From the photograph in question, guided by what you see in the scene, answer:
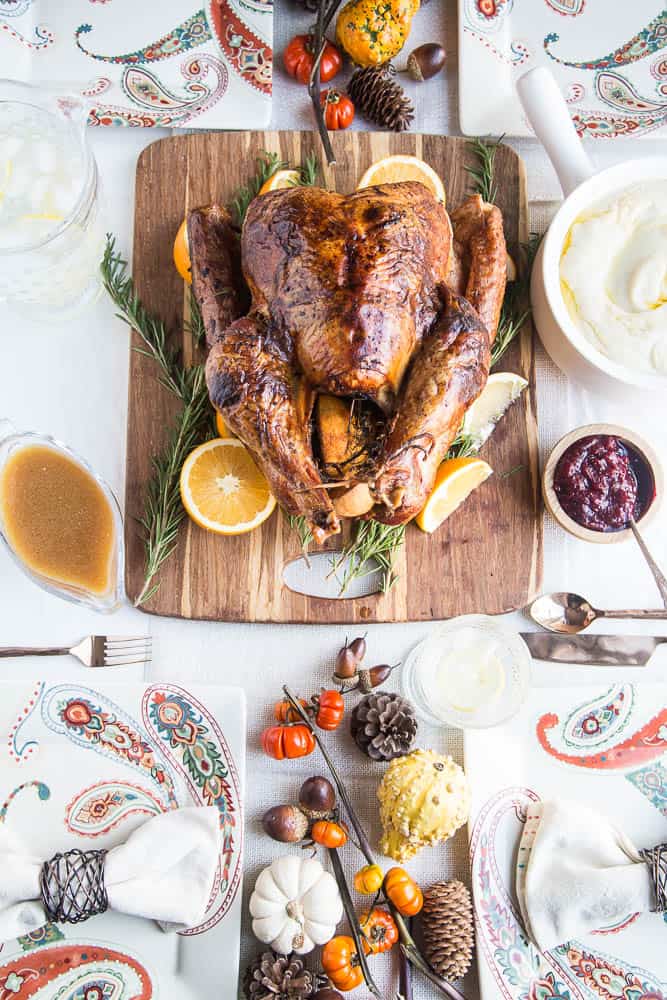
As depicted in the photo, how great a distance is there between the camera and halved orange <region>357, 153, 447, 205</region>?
2.02 meters

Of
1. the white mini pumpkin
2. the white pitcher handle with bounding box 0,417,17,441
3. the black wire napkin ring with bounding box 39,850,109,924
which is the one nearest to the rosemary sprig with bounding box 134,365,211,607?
the white pitcher handle with bounding box 0,417,17,441

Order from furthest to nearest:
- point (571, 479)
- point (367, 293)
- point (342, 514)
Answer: point (571, 479)
point (342, 514)
point (367, 293)

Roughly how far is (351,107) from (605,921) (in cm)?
183

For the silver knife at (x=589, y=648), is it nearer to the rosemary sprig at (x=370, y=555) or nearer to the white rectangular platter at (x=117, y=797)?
the rosemary sprig at (x=370, y=555)

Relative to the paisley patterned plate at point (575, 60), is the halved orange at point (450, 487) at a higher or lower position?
lower

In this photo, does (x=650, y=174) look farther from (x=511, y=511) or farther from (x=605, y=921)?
(x=605, y=921)

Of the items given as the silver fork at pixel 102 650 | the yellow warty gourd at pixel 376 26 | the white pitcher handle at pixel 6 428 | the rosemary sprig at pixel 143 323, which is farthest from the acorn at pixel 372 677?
the yellow warty gourd at pixel 376 26

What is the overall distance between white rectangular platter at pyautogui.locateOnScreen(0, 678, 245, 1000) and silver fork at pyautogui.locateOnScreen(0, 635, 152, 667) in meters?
0.06

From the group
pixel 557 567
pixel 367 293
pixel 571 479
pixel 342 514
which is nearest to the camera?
pixel 367 293

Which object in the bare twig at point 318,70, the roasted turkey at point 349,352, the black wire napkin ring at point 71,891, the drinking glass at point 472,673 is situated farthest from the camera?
the bare twig at point 318,70

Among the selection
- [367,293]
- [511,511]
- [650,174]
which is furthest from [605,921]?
[650,174]

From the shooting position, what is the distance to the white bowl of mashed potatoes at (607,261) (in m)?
1.88

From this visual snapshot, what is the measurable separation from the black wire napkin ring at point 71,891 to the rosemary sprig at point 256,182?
1392 millimetres

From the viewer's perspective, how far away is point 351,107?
2135 mm
